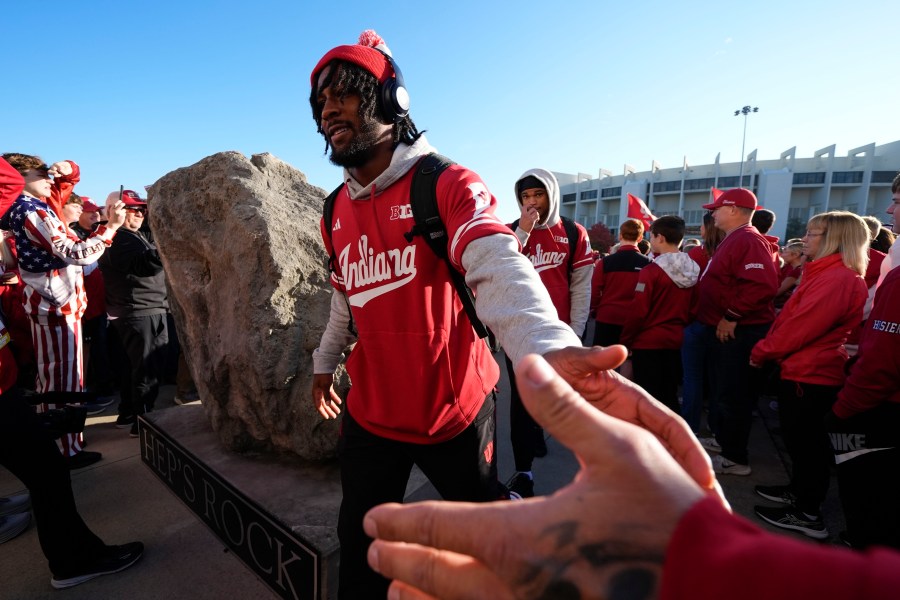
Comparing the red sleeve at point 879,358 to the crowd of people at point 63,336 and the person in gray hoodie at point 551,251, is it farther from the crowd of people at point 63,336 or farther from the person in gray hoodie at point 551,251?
the crowd of people at point 63,336

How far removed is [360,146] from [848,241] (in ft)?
10.5

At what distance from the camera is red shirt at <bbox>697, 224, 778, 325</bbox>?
136 inches

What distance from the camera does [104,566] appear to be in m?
2.37

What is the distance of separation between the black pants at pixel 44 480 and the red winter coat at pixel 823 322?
15.0ft

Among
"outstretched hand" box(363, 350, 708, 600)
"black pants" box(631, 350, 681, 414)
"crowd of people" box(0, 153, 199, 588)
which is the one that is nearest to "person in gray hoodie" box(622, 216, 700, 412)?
"black pants" box(631, 350, 681, 414)

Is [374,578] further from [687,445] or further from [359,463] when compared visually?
[687,445]

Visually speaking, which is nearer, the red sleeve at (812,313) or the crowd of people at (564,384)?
the crowd of people at (564,384)

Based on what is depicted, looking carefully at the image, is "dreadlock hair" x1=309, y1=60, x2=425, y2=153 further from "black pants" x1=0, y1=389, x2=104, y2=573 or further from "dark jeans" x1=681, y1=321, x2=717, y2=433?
"dark jeans" x1=681, y1=321, x2=717, y2=433

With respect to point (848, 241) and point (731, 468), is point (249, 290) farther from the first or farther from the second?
point (731, 468)

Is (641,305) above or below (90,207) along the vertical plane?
below

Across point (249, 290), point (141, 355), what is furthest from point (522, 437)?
point (141, 355)

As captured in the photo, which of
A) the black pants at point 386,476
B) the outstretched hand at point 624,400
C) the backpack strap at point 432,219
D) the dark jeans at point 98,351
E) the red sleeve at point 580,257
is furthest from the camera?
the dark jeans at point 98,351

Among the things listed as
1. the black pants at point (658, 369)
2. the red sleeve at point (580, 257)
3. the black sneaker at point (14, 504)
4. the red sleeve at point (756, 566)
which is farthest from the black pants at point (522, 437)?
the black sneaker at point (14, 504)

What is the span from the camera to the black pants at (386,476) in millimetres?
1612
